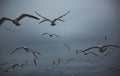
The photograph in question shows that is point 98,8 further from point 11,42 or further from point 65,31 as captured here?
point 11,42

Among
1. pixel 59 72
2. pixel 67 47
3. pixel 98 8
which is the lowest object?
pixel 59 72

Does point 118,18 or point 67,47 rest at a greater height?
point 118,18

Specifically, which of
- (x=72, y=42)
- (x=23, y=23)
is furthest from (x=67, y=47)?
(x=23, y=23)

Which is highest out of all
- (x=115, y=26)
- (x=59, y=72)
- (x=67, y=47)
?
(x=115, y=26)

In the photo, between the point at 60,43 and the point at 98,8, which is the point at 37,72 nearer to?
the point at 60,43

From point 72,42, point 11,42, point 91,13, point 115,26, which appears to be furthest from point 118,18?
point 11,42

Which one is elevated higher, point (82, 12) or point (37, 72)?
point (82, 12)
